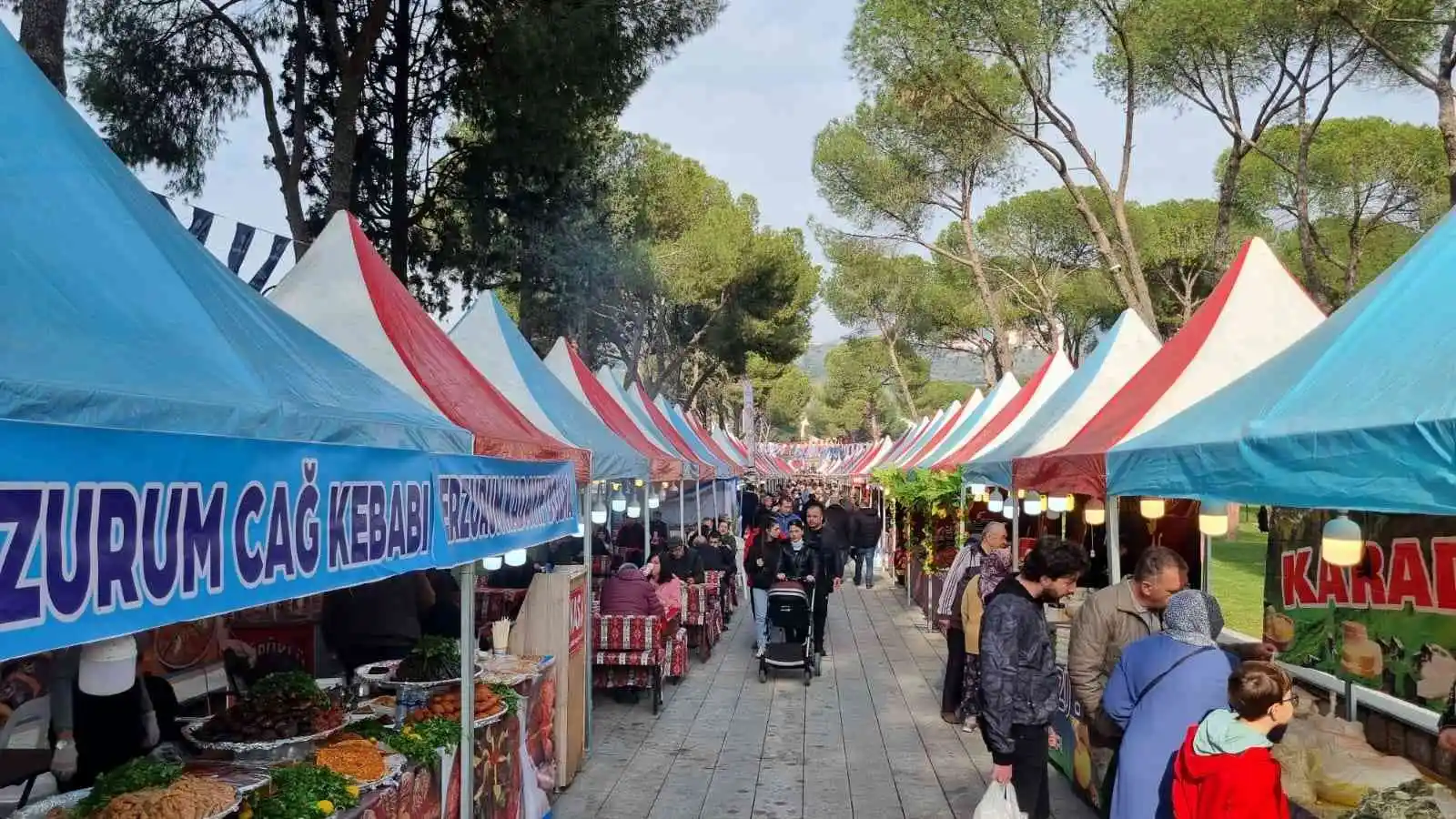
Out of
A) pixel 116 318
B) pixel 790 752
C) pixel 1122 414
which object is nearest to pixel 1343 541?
pixel 1122 414

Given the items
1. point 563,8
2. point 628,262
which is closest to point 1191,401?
point 563,8

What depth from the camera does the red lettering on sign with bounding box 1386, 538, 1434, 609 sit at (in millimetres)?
5199

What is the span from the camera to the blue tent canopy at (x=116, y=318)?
195 cm

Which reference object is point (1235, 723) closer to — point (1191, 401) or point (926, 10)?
point (1191, 401)

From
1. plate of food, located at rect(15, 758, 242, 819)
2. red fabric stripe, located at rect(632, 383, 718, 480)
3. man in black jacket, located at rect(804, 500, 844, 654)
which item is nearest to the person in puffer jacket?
man in black jacket, located at rect(804, 500, 844, 654)

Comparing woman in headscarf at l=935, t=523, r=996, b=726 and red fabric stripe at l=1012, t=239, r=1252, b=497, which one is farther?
woman in headscarf at l=935, t=523, r=996, b=726

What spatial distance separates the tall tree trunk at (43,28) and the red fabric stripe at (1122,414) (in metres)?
7.87

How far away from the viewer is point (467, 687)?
498 cm

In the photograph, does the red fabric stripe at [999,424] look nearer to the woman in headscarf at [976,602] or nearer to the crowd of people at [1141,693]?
the woman in headscarf at [976,602]

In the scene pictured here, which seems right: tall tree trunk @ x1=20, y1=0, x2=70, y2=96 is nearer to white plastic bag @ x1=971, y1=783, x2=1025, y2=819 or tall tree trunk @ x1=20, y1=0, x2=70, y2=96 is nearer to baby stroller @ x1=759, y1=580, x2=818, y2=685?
baby stroller @ x1=759, y1=580, x2=818, y2=685

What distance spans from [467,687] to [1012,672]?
250cm

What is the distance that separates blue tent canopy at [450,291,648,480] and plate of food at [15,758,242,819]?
5.11 meters

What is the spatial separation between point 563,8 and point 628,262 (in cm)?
1170

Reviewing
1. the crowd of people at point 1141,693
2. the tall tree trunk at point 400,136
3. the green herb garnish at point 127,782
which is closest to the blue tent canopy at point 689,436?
the tall tree trunk at point 400,136
